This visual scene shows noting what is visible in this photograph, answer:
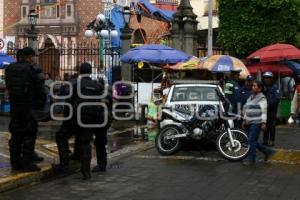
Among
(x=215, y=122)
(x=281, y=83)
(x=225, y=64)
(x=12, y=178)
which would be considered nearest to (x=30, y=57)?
(x=12, y=178)

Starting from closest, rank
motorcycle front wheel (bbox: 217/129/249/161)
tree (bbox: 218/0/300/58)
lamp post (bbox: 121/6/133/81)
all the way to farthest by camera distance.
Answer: motorcycle front wheel (bbox: 217/129/249/161), lamp post (bbox: 121/6/133/81), tree (bbox: 218/0/300/58)

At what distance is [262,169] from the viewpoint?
10.9m

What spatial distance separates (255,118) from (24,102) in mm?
4423

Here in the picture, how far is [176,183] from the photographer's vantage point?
9539 mm

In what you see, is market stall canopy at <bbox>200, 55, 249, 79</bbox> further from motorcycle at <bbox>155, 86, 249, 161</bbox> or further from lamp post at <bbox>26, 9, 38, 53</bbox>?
lamp post at <bbox>26, 9, 38, 53</bbox>

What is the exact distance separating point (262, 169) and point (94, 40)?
2281 cm

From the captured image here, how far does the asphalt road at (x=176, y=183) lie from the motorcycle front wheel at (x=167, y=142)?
755 millimetres

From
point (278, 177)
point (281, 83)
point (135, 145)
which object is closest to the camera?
point (278, 177)

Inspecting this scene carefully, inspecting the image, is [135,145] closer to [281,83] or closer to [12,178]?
[12,178]

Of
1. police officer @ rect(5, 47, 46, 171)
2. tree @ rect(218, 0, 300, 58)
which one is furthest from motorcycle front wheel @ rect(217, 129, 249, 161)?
tree @ rect(218, 0, 300, 58)

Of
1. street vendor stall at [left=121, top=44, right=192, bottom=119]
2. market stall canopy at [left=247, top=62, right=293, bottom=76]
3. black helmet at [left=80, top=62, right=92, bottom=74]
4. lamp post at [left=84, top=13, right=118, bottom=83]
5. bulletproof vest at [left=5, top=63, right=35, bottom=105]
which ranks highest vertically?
lamp post at [left=84, top=13, right=118, bottom=83]

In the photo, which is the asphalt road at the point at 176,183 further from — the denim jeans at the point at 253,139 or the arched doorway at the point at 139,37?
the arched doorway at the point at 139,37

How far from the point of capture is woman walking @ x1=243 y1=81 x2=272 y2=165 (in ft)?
36.9

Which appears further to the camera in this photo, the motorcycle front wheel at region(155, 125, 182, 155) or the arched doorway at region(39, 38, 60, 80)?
the arched doorway at region(39, 38, 60, 80)
